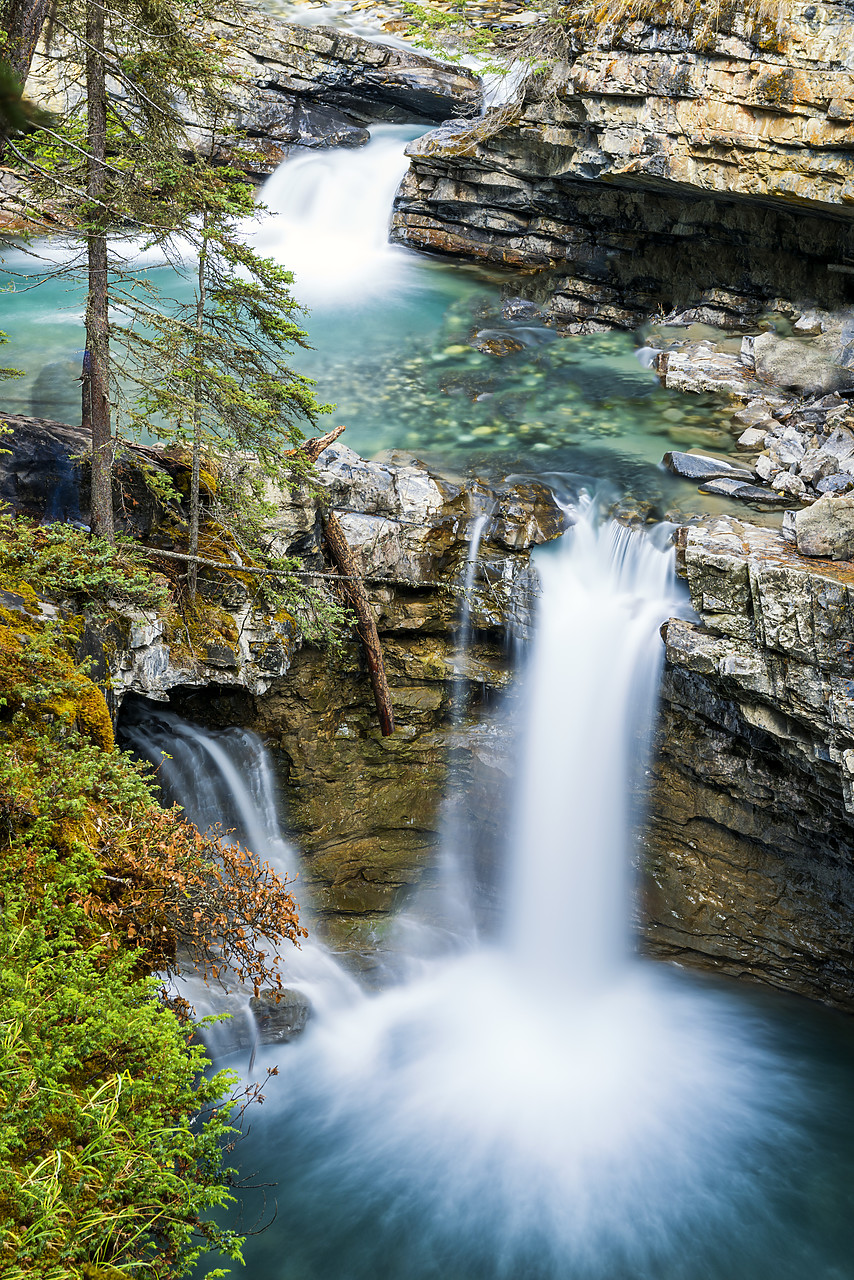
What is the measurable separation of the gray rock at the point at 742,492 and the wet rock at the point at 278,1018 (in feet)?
25.4

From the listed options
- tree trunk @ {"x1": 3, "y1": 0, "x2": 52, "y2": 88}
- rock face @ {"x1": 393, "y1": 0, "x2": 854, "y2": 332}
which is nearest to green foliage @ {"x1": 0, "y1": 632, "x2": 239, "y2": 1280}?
tree trunk @ {"x1": 3, "y1": 0, "x2": 52, "y2": 88}

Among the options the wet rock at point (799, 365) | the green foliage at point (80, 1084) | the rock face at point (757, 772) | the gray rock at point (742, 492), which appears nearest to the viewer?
the green foliage at point (80, 1084)

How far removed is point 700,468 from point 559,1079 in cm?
754

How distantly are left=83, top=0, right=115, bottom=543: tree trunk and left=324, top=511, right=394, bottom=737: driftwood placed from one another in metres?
2.45

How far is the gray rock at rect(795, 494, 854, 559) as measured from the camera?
805 cm

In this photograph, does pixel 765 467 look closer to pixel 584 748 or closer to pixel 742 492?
pixel 742 492

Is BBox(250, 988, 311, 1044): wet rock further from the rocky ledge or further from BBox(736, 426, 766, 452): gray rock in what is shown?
BBox(736, 426, 766, 452): gray rock

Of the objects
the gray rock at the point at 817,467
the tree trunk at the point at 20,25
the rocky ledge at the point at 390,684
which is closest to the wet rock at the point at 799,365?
the gray rock at the point at 817,467

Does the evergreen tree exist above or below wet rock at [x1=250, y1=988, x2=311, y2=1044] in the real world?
above

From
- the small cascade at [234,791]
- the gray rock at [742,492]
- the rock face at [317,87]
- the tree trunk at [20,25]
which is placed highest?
the rock face at [317,87]

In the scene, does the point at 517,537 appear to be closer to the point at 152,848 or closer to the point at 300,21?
the point at 152,848

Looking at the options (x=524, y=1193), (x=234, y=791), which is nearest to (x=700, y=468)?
(x=234, y=791)

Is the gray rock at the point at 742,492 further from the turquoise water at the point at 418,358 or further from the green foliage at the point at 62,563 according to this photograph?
the green foliage at the point at 62,563

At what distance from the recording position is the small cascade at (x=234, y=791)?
8.41 metres
